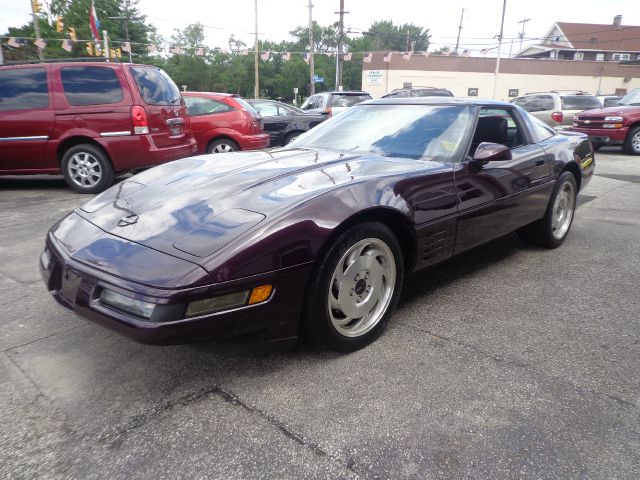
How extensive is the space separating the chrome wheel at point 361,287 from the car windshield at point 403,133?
84 cm

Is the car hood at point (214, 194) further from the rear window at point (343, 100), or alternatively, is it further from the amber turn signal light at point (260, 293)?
the rear window at point (343, 100)

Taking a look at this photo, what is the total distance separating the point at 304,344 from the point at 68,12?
5063cm

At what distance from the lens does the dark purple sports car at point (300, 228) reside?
5.96 ft

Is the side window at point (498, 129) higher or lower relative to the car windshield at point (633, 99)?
lower

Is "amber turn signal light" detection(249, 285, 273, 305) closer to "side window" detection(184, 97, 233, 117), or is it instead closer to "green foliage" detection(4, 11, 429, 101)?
"side window" detection(184, 97, 233, 117)

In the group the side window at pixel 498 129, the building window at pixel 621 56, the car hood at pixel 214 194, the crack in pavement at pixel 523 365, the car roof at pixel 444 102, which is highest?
the building window at pixel 621 56

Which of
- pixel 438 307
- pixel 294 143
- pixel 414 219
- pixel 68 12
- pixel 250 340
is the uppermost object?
pixel 68 12

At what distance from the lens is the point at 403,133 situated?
315cm

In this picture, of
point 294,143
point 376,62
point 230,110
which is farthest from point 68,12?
point 294,143

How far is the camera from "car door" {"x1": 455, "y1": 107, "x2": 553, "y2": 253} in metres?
2.93

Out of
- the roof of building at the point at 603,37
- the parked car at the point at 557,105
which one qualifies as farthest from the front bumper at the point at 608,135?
the roof of building at the point at 603,37

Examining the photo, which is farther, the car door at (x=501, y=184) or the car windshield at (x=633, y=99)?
the car windshield at (x=633, y=99)

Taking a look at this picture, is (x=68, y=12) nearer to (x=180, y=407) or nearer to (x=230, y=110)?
(x=230, y=110)

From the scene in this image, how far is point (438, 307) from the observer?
295 centimetres
